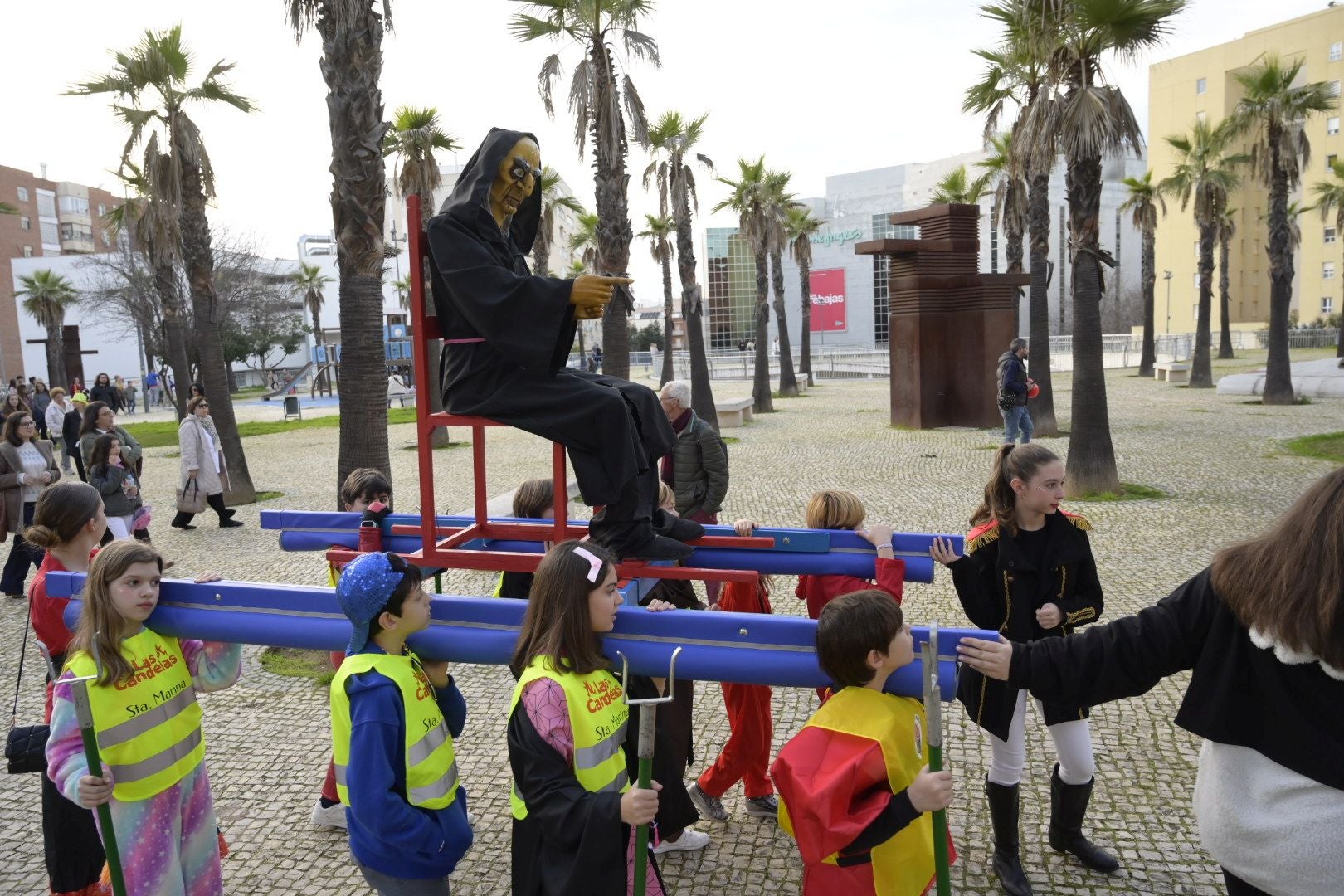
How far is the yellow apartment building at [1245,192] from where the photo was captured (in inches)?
2151

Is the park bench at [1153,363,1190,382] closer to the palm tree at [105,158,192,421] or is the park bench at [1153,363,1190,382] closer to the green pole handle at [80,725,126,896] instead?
the palm tree at [105,158,192,421]

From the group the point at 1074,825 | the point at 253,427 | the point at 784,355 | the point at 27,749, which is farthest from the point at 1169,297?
the point at 27,749

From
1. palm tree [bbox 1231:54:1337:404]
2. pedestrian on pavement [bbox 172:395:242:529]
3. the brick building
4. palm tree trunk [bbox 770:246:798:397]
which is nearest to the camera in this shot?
pedestrian on pavement [bbox 172:395:242:529]

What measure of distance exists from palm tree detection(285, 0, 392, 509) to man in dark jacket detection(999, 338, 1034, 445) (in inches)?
364

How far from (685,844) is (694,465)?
8.74 ft

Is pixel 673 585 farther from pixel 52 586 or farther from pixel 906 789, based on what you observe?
pixel 52 586

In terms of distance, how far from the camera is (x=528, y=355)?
287 cm

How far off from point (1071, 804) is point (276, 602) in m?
2.98

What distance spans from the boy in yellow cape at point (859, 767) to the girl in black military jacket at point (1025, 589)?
1027 millimetres

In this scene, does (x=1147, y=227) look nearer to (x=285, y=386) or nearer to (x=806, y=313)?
(x=806, y=313)

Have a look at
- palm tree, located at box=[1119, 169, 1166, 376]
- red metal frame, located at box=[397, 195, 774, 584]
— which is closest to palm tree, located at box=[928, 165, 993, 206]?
palm tree, located at box=[1119, 169, 1166, 376]

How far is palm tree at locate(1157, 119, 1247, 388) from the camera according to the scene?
1138 inches

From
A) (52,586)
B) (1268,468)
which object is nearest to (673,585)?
(52,586)

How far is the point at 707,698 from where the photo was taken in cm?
573
